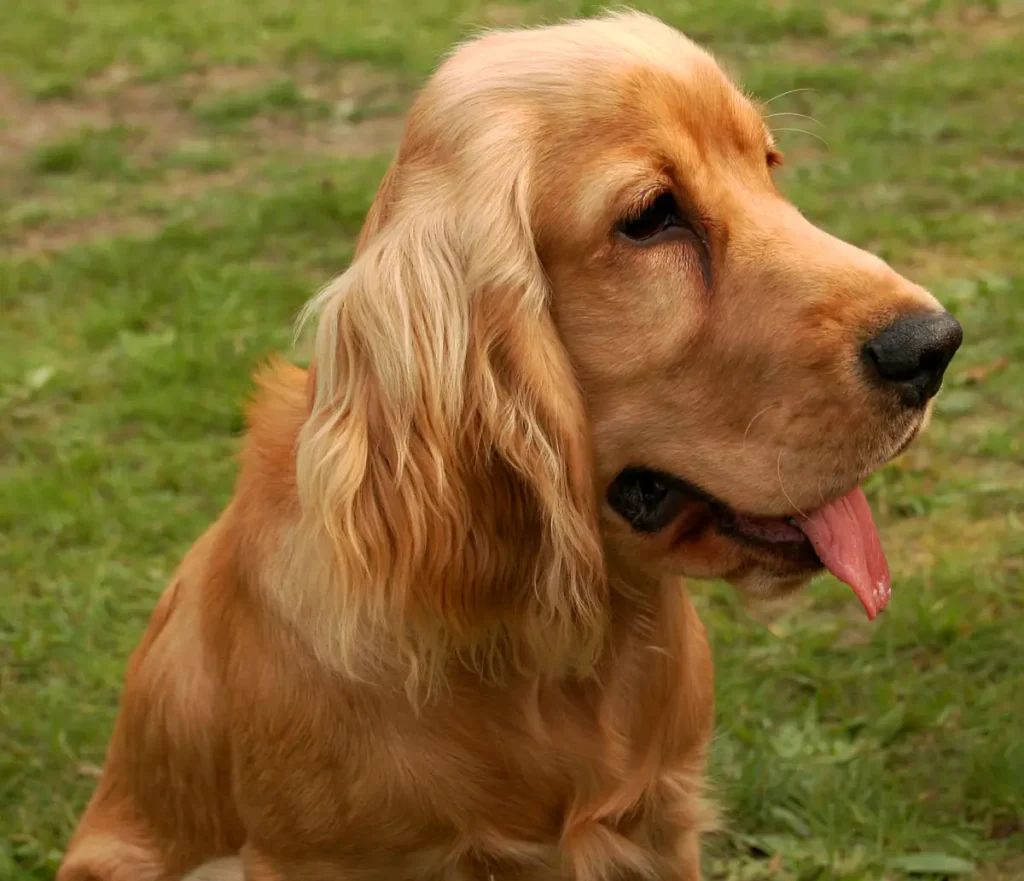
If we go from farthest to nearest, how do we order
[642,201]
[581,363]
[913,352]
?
1. [581,363]
2. [642,201]
3. [913,352]

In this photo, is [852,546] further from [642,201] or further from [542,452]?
[642,201]

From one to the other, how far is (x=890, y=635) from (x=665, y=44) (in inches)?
82.3

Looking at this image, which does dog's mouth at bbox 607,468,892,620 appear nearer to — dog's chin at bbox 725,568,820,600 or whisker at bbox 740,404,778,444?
dog's chin at bbox 725,568,820,600

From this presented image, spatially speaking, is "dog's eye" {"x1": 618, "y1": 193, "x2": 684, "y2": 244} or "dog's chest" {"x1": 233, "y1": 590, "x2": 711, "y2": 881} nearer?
"dog's eye" {"x1": 618, "y1": 193, "x2": 684, "y2": 244}

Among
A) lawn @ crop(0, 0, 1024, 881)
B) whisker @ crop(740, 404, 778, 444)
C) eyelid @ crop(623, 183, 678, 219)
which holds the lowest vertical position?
lawn @ crop(0, 0, 1024, 881)

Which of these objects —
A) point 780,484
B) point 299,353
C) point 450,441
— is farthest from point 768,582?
point 299,353

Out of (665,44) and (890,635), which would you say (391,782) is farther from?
(890,635)

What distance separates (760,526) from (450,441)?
0.62 metres

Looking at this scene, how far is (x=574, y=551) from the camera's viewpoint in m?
2.54

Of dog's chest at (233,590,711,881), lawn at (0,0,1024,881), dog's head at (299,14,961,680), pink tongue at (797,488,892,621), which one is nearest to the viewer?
dog's head at (299,14,961,680)

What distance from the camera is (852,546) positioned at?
2648mm

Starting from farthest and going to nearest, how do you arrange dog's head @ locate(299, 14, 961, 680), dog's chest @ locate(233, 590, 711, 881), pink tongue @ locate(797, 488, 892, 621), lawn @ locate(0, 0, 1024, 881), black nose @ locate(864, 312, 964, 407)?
1. lawn @ locate(0, 0, 1024, 881)
2. dog's chest @ locate(233, 590, 711, 881)
3. pink tongue @ locate(797, 488, 892, 621)
4. dog's head @ locate(299, 14, 961, 680)
5. black nose @ locate(864, 312, 964, 407)

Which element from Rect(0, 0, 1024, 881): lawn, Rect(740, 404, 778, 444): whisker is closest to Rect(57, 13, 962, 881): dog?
Rect(740, 404, 778, 444): whisker

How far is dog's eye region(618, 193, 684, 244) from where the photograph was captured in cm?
249
